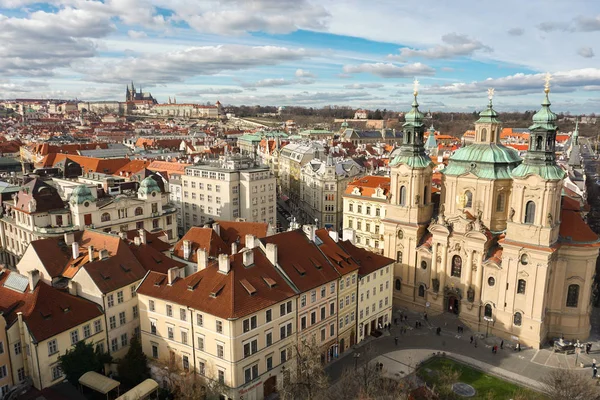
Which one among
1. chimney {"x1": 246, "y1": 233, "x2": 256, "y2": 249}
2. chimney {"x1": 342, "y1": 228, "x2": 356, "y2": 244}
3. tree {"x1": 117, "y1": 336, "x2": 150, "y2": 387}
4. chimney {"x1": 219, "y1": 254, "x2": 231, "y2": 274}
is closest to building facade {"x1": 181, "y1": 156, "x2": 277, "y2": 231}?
chimney {"x1": 342, "y1": 228, "x2": 356, "y2": 244}

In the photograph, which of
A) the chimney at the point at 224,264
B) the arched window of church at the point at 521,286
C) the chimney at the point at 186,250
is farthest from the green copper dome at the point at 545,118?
the chimney at the point at 186,250

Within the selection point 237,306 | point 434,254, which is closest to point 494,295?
point 434,254

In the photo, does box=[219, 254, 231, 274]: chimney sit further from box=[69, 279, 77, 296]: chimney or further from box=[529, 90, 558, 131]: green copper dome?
box=[529, 90, 558, 131]: green copper dome

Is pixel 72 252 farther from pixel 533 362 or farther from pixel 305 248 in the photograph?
pixel 533 362

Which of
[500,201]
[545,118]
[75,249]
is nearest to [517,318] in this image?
[500,201]

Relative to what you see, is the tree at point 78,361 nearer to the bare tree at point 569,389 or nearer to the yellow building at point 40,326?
the yellow building at point 40,326

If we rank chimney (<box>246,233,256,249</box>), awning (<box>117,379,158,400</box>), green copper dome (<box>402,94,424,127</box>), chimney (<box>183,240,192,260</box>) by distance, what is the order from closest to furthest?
awning (<box>117,379,158,400</box>) → chimney (<box>246,233,256,249</box>) → chimney (<box>183,240,192,260</box>) → green copper dome (<box>402,94,424,127</box>)

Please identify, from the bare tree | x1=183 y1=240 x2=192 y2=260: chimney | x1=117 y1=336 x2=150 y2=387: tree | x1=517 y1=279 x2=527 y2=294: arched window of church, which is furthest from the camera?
x1=183 y1=240 x2=192 y2=260: chimney
